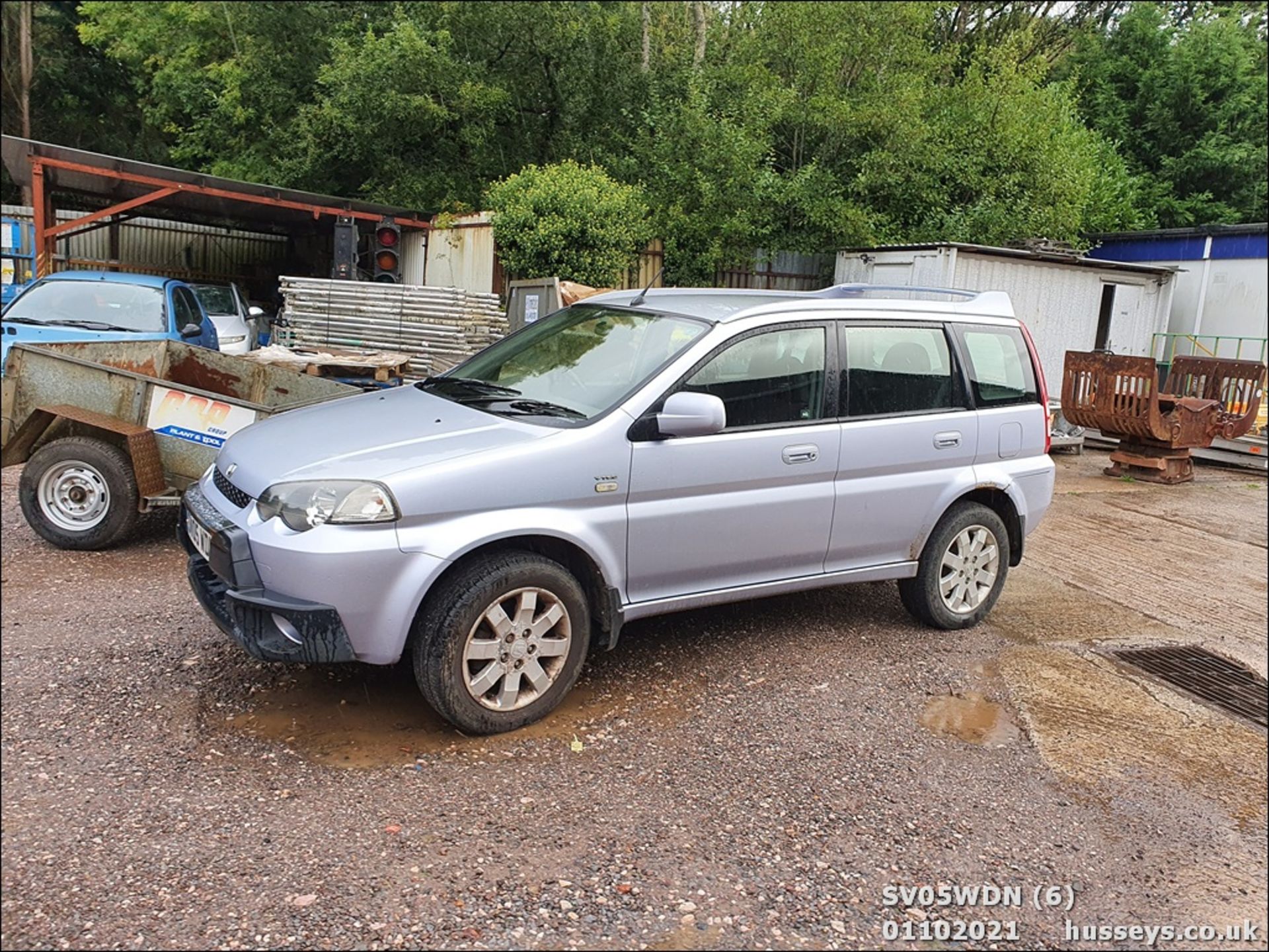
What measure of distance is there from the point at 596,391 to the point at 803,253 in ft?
40.5

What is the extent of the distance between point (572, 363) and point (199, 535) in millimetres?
1847

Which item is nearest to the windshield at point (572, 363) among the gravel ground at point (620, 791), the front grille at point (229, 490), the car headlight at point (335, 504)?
the car headlight at point (335, 504)

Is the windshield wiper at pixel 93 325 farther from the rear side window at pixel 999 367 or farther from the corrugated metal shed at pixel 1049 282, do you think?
the corrugated metal shed at pixel 1049 282

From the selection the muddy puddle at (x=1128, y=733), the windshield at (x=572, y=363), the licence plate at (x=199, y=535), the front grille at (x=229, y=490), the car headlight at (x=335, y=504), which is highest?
the windshield at (x=572, y=363)

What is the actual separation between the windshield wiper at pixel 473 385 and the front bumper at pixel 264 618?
53.9 inches

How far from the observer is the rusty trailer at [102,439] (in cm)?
608

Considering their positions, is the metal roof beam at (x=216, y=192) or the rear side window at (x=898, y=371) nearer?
the rear side window at (x=898, y=371)

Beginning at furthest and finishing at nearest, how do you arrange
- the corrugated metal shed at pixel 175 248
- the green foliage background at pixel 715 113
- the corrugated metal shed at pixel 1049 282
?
the corrugated metal shed at pixel 175 248
the green foliage background at pixel 715 113
the corrugated metal shed at pixel 1049 282

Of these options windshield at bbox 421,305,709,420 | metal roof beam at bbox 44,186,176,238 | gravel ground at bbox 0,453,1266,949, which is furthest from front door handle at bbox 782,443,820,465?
metal roof beam at bbox 44,186,176,238

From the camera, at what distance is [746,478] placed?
4641 millimetres

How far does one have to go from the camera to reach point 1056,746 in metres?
4.46

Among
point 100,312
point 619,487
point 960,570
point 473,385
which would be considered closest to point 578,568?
point 619,487

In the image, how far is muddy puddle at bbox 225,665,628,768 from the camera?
3926 millimetres

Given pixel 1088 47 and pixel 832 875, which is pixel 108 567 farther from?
pixel 1088 47
